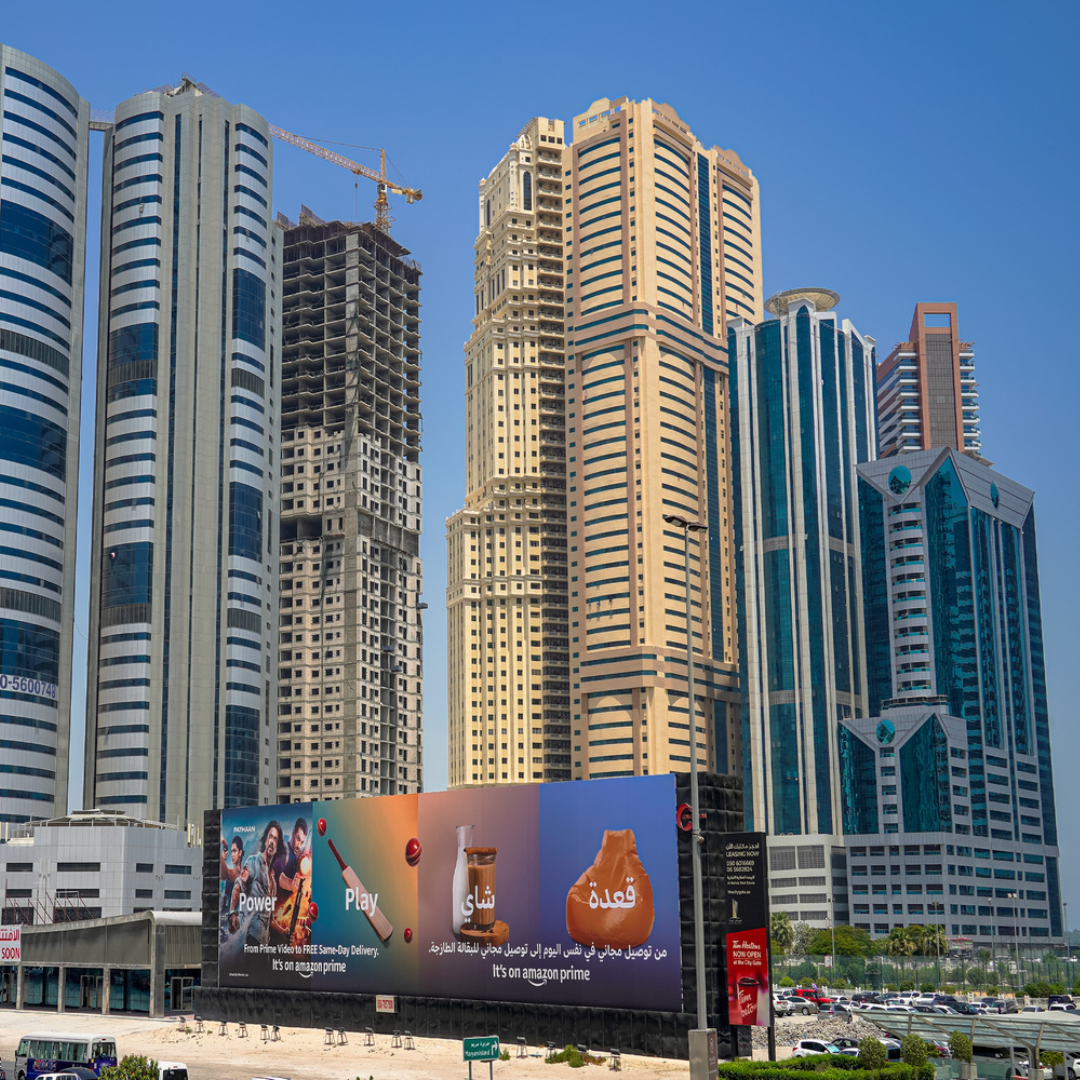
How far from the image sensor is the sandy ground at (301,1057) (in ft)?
230

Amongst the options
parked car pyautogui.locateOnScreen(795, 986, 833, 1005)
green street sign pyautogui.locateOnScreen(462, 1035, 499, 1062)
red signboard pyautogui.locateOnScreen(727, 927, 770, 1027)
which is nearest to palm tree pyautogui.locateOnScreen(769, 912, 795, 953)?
parked car pyautogui.locateOnScreen(795, 986, 833, 1005)

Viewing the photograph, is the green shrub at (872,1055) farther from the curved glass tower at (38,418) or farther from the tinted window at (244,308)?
the tinted window at (244,308)

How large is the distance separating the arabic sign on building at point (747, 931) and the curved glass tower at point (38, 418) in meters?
124

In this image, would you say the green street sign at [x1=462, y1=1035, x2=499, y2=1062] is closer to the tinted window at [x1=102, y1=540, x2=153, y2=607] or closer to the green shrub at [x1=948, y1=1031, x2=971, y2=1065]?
the green shrub at [x1=948, y1=1031, x2=971, y2=1065]

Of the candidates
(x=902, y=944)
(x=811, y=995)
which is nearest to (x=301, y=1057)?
(x=811, y=995)

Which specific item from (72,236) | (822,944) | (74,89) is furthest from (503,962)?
(74,89)

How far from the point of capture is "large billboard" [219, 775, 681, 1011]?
240 ft

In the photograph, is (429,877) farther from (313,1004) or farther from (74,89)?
(74,89)

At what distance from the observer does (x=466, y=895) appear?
8088 centimetres

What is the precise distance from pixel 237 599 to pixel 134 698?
19881 millimetres

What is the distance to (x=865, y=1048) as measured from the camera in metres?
60.2

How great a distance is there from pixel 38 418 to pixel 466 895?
12155cm

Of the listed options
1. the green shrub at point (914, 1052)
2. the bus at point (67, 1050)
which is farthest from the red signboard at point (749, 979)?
the bus at point (67, 1050)

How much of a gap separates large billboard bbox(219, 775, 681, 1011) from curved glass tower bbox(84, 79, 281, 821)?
288ft
